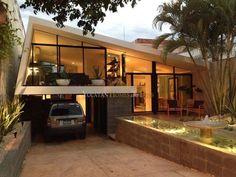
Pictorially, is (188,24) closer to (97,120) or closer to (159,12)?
(159,12)

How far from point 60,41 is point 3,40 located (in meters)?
8.89

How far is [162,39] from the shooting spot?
41.4 feet

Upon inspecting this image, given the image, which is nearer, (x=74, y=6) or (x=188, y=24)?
(x=74, y=6)

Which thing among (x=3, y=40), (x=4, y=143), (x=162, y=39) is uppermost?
(x=162, y=39)

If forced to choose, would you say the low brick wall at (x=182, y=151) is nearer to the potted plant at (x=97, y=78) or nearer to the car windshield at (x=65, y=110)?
the car windshield at (x=65, y=110)

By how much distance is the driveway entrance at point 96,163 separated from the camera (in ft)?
21.4

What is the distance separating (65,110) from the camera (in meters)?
11.7

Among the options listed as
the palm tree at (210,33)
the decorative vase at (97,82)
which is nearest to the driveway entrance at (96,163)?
the decorative vase at (97,82)

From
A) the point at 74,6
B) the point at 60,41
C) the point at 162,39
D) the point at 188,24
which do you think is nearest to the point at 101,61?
the point at 60,41

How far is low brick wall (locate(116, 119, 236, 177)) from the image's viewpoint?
5.45m

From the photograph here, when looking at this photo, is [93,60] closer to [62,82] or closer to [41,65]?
[41,65]

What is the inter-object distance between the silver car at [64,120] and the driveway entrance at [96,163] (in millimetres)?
809

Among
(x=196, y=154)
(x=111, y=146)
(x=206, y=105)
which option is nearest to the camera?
(x=196, y=154)

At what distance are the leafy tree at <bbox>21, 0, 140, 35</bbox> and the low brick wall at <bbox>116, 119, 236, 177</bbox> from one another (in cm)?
354
